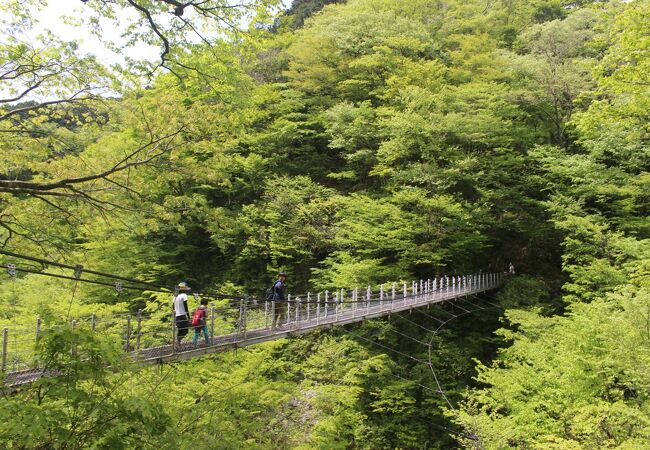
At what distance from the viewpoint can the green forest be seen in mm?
4336

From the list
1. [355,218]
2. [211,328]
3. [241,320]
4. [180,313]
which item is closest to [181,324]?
[180,313]

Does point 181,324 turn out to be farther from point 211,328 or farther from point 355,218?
point 355,218

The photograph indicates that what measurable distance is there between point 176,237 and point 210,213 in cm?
1407

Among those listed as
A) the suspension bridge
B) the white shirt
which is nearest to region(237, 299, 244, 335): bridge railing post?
the suspension bridge

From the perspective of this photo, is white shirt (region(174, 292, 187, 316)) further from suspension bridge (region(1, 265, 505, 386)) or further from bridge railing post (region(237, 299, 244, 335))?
bridge railing post (region(237, 299, 244, 335))

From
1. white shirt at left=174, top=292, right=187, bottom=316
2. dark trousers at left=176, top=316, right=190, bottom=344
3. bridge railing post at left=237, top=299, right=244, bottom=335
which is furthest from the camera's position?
bridge railing post at left=237, top=299, right=244, bottom=335

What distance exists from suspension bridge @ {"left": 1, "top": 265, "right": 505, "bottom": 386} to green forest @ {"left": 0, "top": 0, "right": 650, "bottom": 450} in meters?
0.41

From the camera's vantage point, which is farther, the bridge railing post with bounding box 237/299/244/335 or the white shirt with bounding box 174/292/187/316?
the bridge railing post with bounding box 237/299/244/335

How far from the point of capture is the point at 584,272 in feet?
33.3

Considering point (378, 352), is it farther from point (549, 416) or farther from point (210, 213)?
point (210, 213)

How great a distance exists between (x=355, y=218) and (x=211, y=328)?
8647 mm

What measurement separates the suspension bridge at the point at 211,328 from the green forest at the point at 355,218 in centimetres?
41

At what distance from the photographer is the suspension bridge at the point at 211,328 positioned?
13.6 ft

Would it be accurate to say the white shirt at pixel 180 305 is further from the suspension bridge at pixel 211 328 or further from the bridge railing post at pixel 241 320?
the bridge railing post at pixel 241 320
